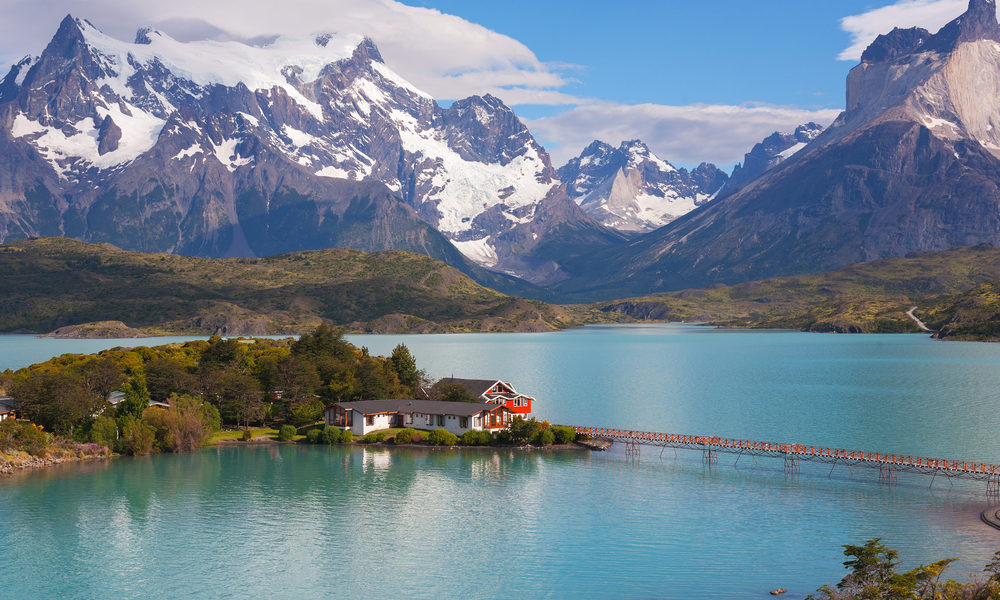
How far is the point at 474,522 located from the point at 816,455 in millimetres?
46018

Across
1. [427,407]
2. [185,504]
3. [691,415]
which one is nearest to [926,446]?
[691,415]

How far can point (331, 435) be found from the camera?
351ft

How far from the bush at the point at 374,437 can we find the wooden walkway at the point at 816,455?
79.2 ft

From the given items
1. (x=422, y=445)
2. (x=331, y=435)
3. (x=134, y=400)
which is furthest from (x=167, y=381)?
(x=422, y=445)

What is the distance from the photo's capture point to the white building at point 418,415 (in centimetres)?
10894

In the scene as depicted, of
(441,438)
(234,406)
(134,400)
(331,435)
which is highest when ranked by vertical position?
(134,400)

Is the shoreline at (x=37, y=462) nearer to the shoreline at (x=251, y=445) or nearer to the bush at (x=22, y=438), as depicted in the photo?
the shoreline at (x=251, y=445)

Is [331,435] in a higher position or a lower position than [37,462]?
higher

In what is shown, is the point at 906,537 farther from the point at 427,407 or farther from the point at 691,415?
the point at 691,415

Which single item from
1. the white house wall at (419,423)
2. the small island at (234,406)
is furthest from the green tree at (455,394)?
the white house wall at (419,423)

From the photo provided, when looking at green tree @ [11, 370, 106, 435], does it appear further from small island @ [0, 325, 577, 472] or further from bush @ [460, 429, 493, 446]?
bush @ [460, 429, 493, 446]

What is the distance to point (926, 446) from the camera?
106m

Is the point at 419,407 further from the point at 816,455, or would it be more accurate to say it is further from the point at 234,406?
the point at 816,455

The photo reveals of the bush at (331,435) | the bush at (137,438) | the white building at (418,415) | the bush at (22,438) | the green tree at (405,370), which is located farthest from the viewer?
the green tree at (405,370)
